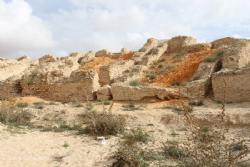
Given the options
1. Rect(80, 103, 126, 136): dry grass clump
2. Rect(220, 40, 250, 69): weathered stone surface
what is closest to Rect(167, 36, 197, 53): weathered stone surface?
Rect(220, 40, 250, 69): weathered stone surface

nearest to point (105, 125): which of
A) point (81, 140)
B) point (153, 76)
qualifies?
point (81, 140)

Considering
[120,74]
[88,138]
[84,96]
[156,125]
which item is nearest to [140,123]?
[156,125]

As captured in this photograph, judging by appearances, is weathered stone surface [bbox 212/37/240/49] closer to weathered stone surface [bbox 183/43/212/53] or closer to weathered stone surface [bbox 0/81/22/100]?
weathered stone surface [bbox 183/43/212/53]

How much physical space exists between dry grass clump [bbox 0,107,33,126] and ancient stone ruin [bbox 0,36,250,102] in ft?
11.3

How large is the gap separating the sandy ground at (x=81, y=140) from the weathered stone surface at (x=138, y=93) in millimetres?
1065

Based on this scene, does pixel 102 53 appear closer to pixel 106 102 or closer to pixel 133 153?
pixel 106 102

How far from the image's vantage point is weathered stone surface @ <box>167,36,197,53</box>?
2588 cm

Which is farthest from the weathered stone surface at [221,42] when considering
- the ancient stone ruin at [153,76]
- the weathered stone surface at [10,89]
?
the weathered stone surface at [10,89]

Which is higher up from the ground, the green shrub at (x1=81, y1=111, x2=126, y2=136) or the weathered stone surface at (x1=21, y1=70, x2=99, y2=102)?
the weathered stone surface at (x1=21, y1=70, x2=99, y2=102)

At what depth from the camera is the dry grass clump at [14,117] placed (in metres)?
14.9

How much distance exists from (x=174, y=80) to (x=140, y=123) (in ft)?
23.3

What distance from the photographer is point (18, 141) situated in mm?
12203

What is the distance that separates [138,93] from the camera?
56.5 feet

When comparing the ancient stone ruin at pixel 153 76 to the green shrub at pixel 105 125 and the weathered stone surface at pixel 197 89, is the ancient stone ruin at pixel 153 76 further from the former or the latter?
the green shrub at pixel 105 125
